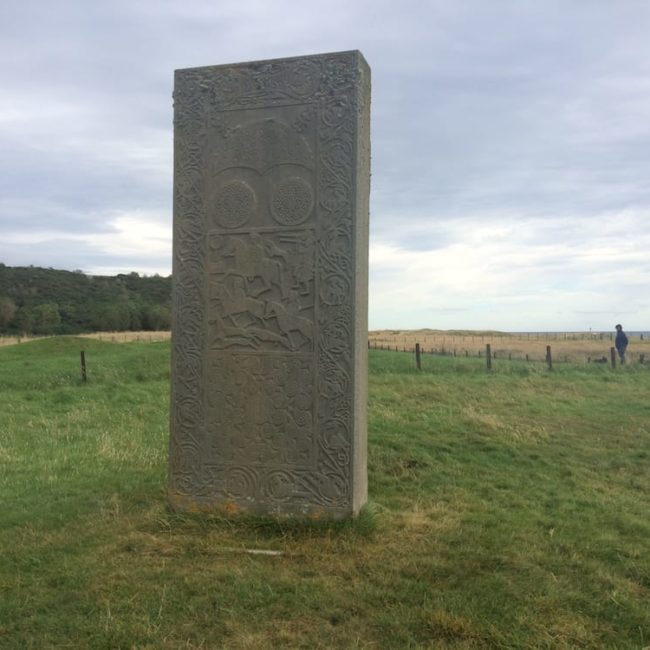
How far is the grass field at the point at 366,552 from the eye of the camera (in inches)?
153

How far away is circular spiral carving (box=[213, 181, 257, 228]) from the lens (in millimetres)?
5887

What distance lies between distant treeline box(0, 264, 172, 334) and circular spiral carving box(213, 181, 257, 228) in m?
51.4

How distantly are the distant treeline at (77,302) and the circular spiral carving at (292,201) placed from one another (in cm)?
5170

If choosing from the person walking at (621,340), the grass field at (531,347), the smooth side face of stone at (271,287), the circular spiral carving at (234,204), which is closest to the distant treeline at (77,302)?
the grass field at (531,347)

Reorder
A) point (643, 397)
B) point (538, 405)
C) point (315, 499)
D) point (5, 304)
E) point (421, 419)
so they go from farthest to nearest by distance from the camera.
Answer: point (5, 304) → point (643, 397) → point (538, 405) → point (421, 419) → point (315, 499)

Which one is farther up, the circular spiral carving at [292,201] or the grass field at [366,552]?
the circular spiral carving at [292,201]

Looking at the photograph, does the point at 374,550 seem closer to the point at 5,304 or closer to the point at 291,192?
the point at 291,192

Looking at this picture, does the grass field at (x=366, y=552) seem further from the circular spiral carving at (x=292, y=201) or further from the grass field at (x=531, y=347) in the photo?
the grass field at (x=531, y=347)

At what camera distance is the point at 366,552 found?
5.11 meters

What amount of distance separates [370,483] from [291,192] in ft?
10.5

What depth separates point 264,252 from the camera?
5848 millimetres

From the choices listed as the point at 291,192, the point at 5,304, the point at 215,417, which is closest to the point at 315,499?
the point at 215,417

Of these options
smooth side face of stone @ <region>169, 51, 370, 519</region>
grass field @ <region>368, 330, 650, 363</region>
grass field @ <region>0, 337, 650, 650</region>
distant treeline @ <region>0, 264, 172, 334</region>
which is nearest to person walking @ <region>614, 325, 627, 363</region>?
grass field @ <region>368, 330, 650, 363</region>

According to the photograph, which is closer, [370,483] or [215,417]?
[215,417]
